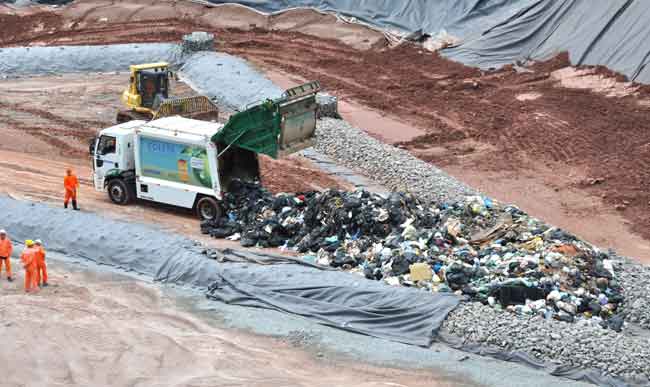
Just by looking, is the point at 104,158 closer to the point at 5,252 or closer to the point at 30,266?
the point at 5,252

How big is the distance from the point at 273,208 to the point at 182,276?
374 centimetres

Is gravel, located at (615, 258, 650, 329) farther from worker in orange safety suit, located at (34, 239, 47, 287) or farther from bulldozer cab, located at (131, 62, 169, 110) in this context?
bulldozer cab, located at (131, 62, 169, 110)

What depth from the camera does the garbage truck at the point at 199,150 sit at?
878 inches

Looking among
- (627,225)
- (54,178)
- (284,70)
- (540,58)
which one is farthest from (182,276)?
(540,58)

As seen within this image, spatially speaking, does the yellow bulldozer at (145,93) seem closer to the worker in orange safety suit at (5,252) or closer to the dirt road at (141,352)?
the worker in orange safety suit at (5,252)

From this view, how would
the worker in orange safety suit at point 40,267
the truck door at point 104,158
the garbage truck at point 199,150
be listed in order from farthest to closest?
the truck door at point 104,158, the garbage truck at point 199,150, the worker in orange safety suit at point 40,267

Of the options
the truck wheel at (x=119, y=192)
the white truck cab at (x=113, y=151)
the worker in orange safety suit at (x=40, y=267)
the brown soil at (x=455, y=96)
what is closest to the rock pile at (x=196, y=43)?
the brown soil at (x=455, y=96)

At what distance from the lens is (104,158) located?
24094 millimetres

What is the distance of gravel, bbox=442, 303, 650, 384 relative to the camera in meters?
15.5

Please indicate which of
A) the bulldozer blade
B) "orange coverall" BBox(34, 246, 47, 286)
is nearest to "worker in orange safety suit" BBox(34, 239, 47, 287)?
"orange coverall" BBox(34, 246, 47, 286)

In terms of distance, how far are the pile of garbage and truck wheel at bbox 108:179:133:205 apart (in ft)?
8.08

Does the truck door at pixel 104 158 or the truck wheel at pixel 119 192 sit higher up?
the truck door at pixel 104 158

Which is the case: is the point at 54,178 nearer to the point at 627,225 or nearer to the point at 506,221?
the point at 506,221

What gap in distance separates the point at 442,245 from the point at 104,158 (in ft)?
28.5
